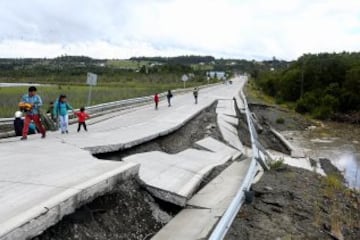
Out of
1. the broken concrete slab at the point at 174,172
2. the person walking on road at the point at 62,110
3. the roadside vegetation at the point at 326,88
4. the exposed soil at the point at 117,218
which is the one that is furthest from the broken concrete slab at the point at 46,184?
the roadside vegetation at the point at 326,88

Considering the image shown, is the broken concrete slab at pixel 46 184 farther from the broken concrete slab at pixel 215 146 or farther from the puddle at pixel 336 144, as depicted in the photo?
the puddle at pixel 336 144

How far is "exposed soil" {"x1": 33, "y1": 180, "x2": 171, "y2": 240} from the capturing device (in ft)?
22.0

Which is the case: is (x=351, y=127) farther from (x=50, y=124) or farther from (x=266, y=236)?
(x=266, y=236)

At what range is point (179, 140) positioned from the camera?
60.6 ft

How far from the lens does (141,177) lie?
962 centimetres

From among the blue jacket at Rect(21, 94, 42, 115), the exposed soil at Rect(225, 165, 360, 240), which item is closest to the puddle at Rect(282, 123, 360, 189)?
the exposed soil at Rect(225, 165, 360, 240)

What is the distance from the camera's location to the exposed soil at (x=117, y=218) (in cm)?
670

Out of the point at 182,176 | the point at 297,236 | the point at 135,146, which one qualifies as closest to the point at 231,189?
the point at 182,176

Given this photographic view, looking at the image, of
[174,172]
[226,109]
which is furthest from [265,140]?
[174,172]

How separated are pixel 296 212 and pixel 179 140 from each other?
9516mm

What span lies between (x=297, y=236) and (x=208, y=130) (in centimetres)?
1388

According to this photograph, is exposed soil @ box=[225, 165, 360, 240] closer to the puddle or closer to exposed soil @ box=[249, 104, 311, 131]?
the puddle

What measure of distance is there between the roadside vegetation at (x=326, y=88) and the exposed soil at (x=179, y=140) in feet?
111

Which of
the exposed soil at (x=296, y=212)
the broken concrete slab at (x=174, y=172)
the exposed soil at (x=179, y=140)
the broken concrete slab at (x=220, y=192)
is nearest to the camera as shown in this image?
the exposed soil at (x=296, y=212)
